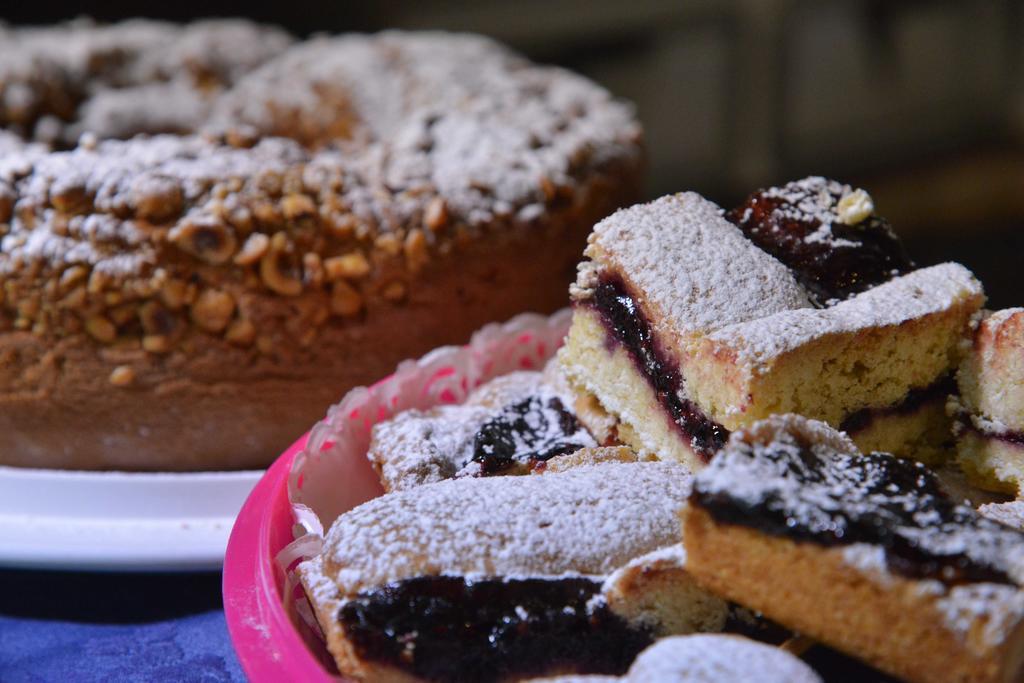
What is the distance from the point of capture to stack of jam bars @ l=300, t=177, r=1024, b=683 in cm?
75

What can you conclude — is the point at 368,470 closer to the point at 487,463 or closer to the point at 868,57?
the point at 487,463

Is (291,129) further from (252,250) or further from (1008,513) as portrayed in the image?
(1008,513)

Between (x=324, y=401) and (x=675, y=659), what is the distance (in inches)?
32.4

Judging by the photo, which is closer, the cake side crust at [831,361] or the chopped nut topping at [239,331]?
the cake side crust at [831,361]

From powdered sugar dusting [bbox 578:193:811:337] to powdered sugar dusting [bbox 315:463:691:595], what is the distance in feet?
0.63

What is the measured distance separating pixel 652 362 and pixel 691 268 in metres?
0.12

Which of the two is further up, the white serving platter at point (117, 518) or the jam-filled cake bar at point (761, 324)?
the jam-filled cake bar at point (761, 324)

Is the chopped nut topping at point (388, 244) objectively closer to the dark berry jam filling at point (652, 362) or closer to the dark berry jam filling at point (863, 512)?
the dark berry jam filling at point (652, 362)

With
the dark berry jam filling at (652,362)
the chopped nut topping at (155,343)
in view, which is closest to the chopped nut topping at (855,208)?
the dark berry jam filling at (652,362)

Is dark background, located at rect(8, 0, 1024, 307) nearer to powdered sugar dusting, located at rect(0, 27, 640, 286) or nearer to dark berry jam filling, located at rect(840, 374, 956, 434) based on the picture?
powdered sugar dusting, located at rect(0, 27, 640, 286)

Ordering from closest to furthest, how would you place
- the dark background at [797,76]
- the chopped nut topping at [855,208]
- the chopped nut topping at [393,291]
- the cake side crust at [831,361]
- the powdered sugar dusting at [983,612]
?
the powdered sugar dusting at [983,612], the cake side crust at [831,361], the chopped nut topping at [855,208], the chopped nut topping at [393,291], the dark background at [797,76]

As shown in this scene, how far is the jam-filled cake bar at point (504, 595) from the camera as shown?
2.78 ft

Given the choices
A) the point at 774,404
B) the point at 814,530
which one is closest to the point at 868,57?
the point at 774,404

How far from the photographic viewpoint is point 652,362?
1110 mm
